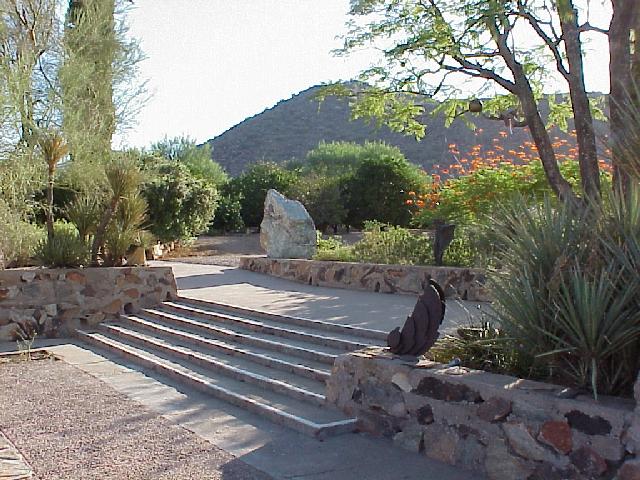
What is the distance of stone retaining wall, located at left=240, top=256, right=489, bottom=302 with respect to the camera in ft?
33.3

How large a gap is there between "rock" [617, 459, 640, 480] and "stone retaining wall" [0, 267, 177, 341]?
8660mm

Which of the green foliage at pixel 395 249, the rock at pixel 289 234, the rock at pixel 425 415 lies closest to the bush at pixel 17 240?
the rock at pixel 289 234

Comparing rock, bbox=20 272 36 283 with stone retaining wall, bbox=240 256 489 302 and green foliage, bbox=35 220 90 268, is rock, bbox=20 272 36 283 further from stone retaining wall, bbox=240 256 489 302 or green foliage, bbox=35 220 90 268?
stone retaining wall, bbox=240 256 489 302

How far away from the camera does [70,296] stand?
34.5 feet

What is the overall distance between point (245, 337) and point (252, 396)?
2081 mm

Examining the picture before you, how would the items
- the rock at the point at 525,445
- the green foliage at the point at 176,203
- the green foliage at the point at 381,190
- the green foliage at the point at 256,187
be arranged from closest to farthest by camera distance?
the rock at the point at 525,445, the green foliage at the point at 176,203, the green foliage at the point at 381,190, the green foliage at the point at 256,187

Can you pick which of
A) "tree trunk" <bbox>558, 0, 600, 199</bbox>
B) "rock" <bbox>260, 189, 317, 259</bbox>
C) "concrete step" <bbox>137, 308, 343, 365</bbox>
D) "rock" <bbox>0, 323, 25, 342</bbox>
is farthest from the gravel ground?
"rock" <bbox>260, 189, 317, 259</bbox>

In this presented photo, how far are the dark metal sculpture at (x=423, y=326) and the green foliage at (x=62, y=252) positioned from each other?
282 inches

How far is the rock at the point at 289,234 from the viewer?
15.2 metres

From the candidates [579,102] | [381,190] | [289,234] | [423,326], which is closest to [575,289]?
[423,326]

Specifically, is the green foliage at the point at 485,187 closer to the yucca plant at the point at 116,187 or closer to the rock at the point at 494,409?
the yucca plant at the point at 116,187

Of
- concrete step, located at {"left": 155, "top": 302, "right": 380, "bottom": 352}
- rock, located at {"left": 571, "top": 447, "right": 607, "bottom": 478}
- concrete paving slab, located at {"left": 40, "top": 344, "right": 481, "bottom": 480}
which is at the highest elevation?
concrete step, located at {"left": 155, "top": 302, "right": 380, "bottom": 352}

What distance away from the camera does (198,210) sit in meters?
21.6

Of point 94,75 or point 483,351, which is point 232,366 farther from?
point 94,75
